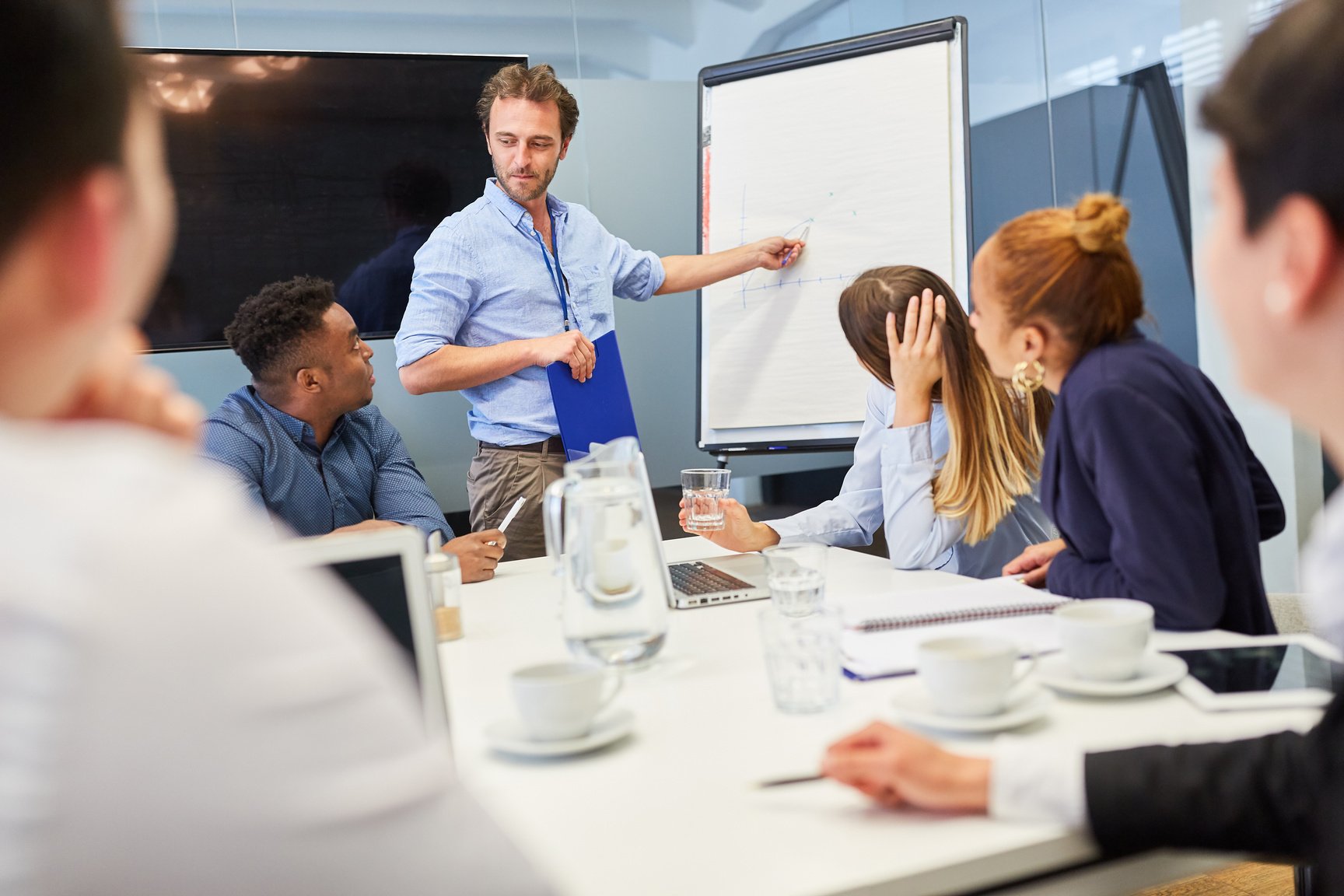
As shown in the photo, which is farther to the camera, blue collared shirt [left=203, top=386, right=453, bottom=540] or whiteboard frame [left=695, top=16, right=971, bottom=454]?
whiteboard frame [left=695, top=16, right=971, bottom=454]

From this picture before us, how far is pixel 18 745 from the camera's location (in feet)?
0.99

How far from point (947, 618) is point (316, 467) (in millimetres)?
1605

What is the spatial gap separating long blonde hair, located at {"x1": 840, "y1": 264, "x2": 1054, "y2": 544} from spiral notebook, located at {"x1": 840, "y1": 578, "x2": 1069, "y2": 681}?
36 cm

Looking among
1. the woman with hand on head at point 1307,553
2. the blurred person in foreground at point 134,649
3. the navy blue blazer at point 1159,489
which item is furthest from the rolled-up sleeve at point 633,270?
the blurred person in foreground at point 134,649

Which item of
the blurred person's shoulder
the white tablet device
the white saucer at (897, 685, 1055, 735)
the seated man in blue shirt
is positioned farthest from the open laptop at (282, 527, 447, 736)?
the seated man in blue shirt

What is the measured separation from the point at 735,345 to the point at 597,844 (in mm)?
2458

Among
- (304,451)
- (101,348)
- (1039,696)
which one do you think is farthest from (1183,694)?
(304,451)

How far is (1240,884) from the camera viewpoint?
2145 mm

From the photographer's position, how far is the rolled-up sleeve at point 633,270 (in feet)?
10.6

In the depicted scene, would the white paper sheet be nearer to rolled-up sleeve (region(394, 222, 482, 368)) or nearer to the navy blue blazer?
rolled-up sleeve (region(394, 222, 482, 368))

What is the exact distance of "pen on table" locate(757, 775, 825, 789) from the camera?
0.91 metres

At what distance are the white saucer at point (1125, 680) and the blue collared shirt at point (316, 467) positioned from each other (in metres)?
1.55

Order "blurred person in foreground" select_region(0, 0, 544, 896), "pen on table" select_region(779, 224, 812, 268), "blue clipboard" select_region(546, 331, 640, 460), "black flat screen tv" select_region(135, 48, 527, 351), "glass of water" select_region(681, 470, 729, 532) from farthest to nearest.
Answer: "black flat screen tv" select_region(135, 48, 527, 351) → "pen on table" select_region(779, 224, 812, 268) → "blue clipboard" select_region(546, 331, 640, 460) → "glass of water" select_region(681, 470, 729, 532) → "blurred person in foreground" select_region(0, 0, 544, 896)

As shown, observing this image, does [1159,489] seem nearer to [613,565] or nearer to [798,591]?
[798,591]
